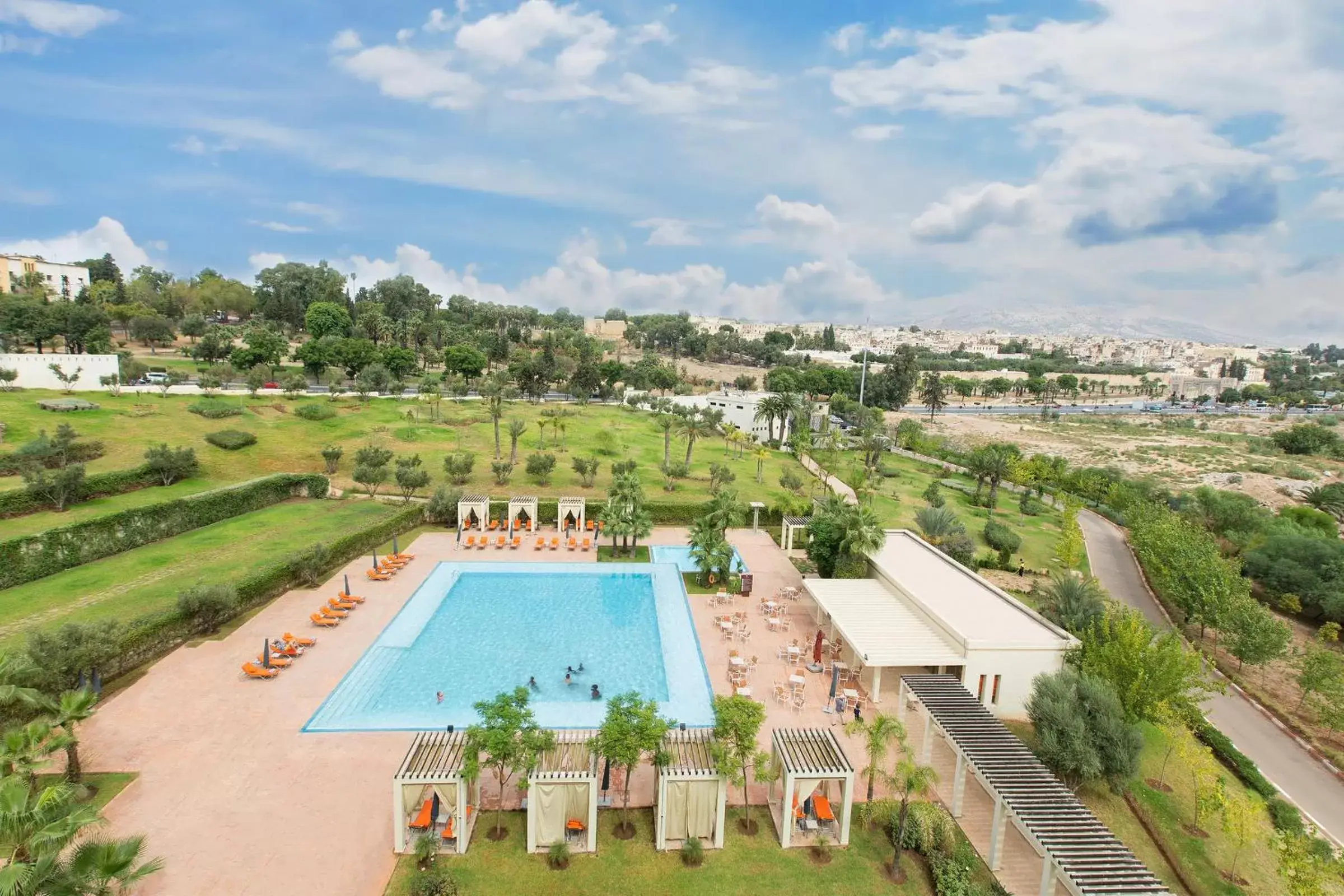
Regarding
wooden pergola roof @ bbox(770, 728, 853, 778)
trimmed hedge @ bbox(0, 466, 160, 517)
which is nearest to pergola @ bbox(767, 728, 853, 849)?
wooden pergola roof @ bbox(770, 728, 853, 778)

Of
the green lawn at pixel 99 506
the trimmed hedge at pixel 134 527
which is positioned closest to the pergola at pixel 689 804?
the trimmed hedge at pixel 134 527

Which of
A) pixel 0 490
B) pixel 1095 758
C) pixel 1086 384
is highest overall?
pixel 1086 384

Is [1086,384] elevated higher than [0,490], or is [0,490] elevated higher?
[1086,384]

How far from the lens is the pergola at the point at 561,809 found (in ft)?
46.8

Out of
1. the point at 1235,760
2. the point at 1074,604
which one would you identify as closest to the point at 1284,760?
the point at 1235,760

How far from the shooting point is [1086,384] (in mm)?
161875

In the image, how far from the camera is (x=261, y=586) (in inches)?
1037

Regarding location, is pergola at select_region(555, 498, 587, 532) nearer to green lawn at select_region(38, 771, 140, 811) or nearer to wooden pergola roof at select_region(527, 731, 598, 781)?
wooden pergola roof at select_region(527, 731, 598, 781)

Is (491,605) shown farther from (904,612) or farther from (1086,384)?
(1086,384)

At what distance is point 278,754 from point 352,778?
243 centimetres

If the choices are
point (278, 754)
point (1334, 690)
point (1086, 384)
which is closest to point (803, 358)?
point (1086, 384)

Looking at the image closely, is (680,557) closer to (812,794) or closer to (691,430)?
(691,430)

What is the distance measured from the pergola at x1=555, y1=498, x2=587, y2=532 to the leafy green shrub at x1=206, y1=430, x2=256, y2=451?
77.6 feet

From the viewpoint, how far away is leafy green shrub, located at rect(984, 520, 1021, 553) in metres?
37.3
